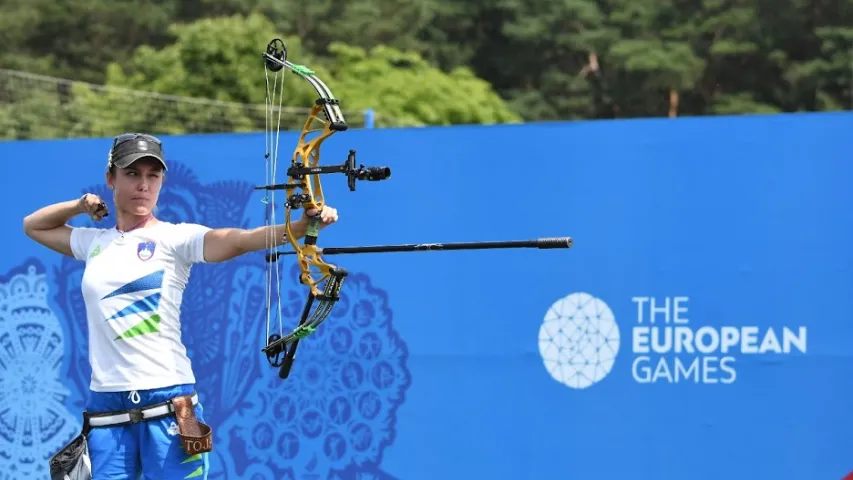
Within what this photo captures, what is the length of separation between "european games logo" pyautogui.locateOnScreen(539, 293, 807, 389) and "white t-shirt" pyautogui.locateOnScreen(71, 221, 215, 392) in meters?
1.48

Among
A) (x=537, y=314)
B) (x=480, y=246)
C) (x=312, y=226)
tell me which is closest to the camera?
(x=480, y=246)

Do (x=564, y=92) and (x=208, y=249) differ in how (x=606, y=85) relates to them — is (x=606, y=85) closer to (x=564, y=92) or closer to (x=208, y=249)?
(x=564, y=92)

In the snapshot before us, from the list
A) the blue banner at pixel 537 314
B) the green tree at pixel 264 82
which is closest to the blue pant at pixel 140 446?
the blue banner at pixel 537 314

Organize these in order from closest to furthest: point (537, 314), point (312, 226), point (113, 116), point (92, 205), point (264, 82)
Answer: point (312, 226), point (92, 205), point (537, 314), point (113, 116), point (264, 82)

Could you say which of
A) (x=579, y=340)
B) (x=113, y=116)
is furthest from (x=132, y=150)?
(x=113, y=116)

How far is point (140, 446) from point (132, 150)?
84 cm

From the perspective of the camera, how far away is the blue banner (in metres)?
4.63

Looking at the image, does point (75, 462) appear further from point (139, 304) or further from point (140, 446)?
point (139, 304)

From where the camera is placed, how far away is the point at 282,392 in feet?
16.5

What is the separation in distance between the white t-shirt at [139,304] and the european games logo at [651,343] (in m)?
1.48

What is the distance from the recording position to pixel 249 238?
373 centimetres

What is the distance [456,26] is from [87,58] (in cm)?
1005

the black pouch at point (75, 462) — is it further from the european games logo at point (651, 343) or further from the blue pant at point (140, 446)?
the european games logo at point (651, 343)

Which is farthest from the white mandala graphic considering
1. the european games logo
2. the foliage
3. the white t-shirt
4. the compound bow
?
the foliage
